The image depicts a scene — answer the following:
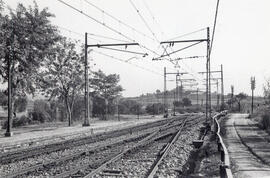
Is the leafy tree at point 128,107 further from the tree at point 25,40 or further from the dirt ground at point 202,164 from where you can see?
the dirt ground at point 202,164

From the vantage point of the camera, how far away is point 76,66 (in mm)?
35875

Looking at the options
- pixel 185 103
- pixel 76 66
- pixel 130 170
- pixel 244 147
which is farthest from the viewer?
pixel 185 103

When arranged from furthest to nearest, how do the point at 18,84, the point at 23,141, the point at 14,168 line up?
the point at 18,84
the point at 23,141
the point at 14,168

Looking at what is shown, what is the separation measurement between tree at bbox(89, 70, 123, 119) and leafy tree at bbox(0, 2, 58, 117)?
34532 mm

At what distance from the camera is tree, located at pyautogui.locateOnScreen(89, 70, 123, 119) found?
206ft

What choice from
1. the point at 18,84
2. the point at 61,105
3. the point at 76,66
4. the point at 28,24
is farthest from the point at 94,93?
the point at 28,24

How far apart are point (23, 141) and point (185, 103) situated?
93.8 meters

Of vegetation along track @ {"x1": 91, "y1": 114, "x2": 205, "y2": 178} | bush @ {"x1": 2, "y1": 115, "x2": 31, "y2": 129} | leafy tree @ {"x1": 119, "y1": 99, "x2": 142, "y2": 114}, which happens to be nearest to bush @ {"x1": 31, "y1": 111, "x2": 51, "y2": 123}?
bush @ {"x1": 2, "y1": 115, "x2": 31, "y2": 129}

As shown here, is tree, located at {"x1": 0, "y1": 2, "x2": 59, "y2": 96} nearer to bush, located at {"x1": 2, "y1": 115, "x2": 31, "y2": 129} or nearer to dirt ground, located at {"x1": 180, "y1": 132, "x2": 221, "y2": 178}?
dirt ground, located at {"x1": 180, "y1": 132, "x2": 221, "y2": 178}

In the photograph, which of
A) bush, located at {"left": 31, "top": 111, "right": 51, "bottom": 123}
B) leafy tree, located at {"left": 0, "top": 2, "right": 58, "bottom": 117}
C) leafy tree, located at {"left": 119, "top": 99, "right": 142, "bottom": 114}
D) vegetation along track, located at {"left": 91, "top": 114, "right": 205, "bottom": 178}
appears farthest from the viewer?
leafy tree, located at {"left": 119, "top": 99, "right": 142, "bottom": 114}

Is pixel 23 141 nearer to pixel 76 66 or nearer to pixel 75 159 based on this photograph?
pixel 75 159

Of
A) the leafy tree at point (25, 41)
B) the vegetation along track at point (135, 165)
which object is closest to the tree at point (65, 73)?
the leafy tree at point (25, 41)

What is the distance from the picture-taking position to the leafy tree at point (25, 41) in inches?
893

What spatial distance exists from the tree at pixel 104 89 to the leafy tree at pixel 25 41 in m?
34.5
